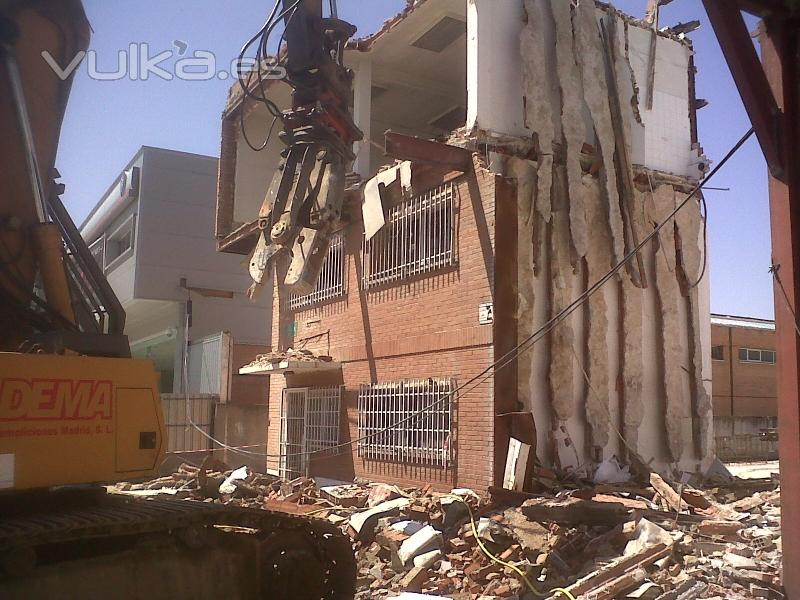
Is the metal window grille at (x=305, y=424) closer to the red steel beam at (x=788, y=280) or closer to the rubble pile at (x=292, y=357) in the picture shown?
the rubble pile at (x=292, y=357)

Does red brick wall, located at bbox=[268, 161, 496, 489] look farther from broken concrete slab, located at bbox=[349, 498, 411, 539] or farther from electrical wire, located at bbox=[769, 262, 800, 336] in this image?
electrical wire, located at bbox=[769, 262, 800, 336]

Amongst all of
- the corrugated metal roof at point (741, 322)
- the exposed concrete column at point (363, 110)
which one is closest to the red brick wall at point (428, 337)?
the exposed concrete column at point (363, 110)

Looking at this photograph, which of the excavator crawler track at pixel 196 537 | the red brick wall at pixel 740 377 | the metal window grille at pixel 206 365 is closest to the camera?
the excavator crawler track at pixel 196 537

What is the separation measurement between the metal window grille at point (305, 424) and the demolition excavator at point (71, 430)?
8.16 meters

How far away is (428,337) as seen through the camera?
12164mm

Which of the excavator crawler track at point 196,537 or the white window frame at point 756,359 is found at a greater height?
the white window frame at point 756,359

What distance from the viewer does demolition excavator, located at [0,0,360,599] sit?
466cm

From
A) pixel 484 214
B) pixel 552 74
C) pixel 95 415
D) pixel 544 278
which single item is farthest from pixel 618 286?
pixel 95 415

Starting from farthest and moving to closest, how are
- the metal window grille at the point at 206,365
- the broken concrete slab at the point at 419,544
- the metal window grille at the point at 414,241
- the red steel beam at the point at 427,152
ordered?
1. the metal window grille at the point at 206,365
2. the metal window grille at the point at 414,241
3. the red steel beam at the point at 427,152
4. the broken concrete slab at the point at 419,544

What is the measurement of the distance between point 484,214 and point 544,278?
1.33 meters

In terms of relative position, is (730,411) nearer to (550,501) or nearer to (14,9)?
(550,501)

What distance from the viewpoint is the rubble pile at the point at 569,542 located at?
22.3 ft

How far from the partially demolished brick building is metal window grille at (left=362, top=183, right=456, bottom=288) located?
0.12 feet

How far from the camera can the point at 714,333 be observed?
3086cm
